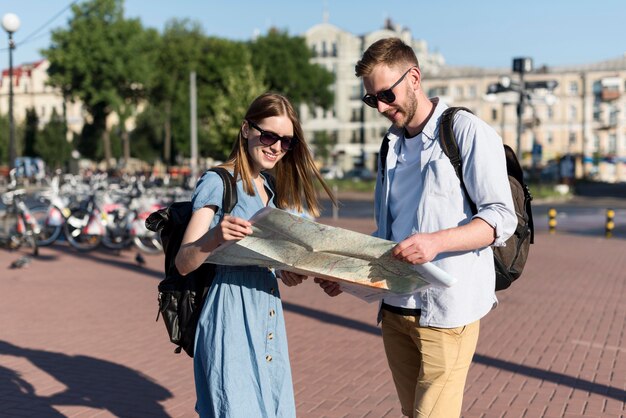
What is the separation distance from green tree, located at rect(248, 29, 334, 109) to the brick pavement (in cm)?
5600

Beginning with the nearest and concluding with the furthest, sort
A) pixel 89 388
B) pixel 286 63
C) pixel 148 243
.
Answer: pixel 89 388, pixel 148 243, pixel 286 63

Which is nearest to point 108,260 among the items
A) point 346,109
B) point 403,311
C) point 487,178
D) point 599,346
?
point 599,346

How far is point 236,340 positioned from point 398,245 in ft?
2.50

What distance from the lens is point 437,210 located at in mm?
2758

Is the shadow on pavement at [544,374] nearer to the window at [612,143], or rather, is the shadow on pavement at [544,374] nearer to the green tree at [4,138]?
the green tree at [4,138]

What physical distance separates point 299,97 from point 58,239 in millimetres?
52574

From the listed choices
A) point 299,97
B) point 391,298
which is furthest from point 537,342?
point 299,97

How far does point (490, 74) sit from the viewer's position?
93375mm

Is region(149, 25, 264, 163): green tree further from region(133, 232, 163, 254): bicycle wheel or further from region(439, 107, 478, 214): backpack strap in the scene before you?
region(439, 107, 478, 214): backpack strap

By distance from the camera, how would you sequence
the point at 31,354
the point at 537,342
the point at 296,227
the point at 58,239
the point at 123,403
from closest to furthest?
the point at 296,227
the point at 123,403
the point at 31,354
the point at 537,342
the point at 58,239

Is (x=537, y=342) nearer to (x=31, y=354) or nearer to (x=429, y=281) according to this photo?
(x=31, y=354)

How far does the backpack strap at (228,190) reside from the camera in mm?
2979

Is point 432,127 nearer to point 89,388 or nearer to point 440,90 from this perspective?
point 89,388

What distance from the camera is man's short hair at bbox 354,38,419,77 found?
9.20 ft
